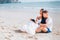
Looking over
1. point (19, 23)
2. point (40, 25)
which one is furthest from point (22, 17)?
point (40, 25)

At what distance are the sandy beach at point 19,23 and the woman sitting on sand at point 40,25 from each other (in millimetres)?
36

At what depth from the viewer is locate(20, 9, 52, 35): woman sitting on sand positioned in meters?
1.19

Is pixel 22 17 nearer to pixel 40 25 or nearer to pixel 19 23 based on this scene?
pixel 19 23

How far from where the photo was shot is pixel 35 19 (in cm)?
122

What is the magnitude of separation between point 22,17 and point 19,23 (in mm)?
65

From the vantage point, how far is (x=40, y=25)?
1204 millimetres

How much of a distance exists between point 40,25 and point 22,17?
19cm

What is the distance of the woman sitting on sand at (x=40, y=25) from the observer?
46.8 inches

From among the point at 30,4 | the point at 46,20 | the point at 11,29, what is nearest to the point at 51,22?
the point at 46,20

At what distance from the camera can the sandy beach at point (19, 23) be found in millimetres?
1165

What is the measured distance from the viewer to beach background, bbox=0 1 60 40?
1.17m

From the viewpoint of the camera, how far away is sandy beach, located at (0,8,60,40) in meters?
1.17

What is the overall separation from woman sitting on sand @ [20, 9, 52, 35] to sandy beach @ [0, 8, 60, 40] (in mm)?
36

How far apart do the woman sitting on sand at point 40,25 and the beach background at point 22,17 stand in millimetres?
36
